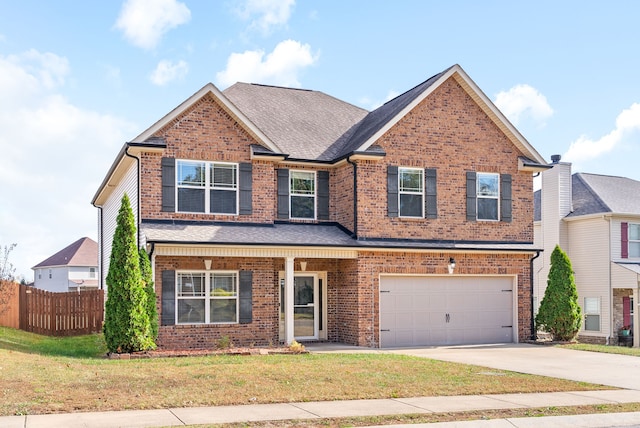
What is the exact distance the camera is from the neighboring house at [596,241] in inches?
1332

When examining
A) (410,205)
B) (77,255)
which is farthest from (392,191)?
(77,255)

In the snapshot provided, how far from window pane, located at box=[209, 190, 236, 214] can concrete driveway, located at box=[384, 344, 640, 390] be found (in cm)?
637

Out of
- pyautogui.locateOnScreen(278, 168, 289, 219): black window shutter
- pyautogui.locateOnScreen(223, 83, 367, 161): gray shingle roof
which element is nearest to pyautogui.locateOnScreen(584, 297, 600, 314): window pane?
pyautogui.locateOnScreen(223, 83, 367, 161): gray shingle roof

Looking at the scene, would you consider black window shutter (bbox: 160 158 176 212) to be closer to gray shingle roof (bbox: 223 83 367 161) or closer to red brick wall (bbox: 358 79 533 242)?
gray shingle roof (bbox: 223 83 367 161)

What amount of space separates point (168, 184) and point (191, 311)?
3.75m

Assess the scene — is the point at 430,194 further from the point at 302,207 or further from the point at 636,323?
the point at 636,323

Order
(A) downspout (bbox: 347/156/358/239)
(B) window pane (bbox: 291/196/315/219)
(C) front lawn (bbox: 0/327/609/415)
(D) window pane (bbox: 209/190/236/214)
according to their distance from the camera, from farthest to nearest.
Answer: (B) window pane (bbox: 291/196/315/219) < (A) downspout (bbox: 347/156/358/239) < (D) window pane (bbox: 209/190/236/214) < (C) front lawn (bbox: 0/327/609/415)

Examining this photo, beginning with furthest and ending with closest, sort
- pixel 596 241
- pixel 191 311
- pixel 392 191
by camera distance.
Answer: pixel 596 241 < pixel 392 191 < pixel 191 311

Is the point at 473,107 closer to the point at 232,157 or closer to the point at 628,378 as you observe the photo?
the point at 232,157

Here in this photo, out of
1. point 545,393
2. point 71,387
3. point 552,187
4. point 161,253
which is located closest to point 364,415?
point 545,393

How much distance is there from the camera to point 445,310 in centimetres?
2347

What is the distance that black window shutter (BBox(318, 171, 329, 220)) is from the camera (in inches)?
940

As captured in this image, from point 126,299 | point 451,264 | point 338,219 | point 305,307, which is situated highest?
point 338,219

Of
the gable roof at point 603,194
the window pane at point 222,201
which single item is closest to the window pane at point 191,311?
the window pane at point 222,201
